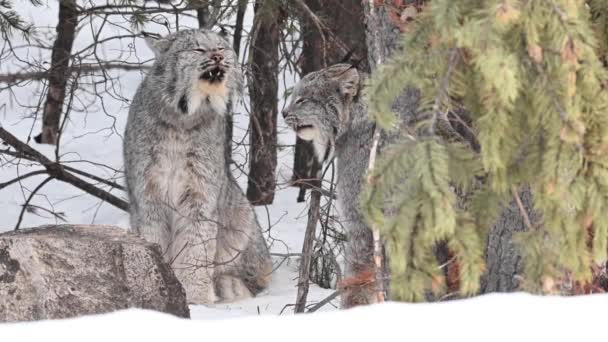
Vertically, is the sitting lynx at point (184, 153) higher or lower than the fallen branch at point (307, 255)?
higher

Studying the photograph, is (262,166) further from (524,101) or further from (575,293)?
(524,101)

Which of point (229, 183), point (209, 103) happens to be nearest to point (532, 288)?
point (209, 103)

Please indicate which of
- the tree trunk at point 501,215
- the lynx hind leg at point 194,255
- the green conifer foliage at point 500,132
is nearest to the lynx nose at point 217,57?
the lynx hind leg at point 194,255

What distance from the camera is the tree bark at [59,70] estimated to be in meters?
8.45

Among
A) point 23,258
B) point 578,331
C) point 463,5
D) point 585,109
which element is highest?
point 463,5

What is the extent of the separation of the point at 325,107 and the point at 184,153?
1326mm

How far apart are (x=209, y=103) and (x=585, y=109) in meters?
3.75

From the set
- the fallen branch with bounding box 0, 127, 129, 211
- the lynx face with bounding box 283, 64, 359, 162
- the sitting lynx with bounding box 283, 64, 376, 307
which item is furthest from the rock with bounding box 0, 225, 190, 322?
the fallen branch with bounding box 0, 127, 129, 211

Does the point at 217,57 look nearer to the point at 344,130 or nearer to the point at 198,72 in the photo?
the point at 198,72

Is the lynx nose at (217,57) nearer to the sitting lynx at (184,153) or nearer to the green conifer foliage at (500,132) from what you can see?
the sitting lynx at (184,153)

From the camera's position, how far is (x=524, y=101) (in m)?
3.03

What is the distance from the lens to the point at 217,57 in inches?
247

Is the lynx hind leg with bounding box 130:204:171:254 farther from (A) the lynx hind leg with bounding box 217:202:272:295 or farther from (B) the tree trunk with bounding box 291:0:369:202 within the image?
(B) the tree trunk with bounding box 291:0:369:202

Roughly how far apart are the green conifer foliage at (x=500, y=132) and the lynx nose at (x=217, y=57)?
129 inches
